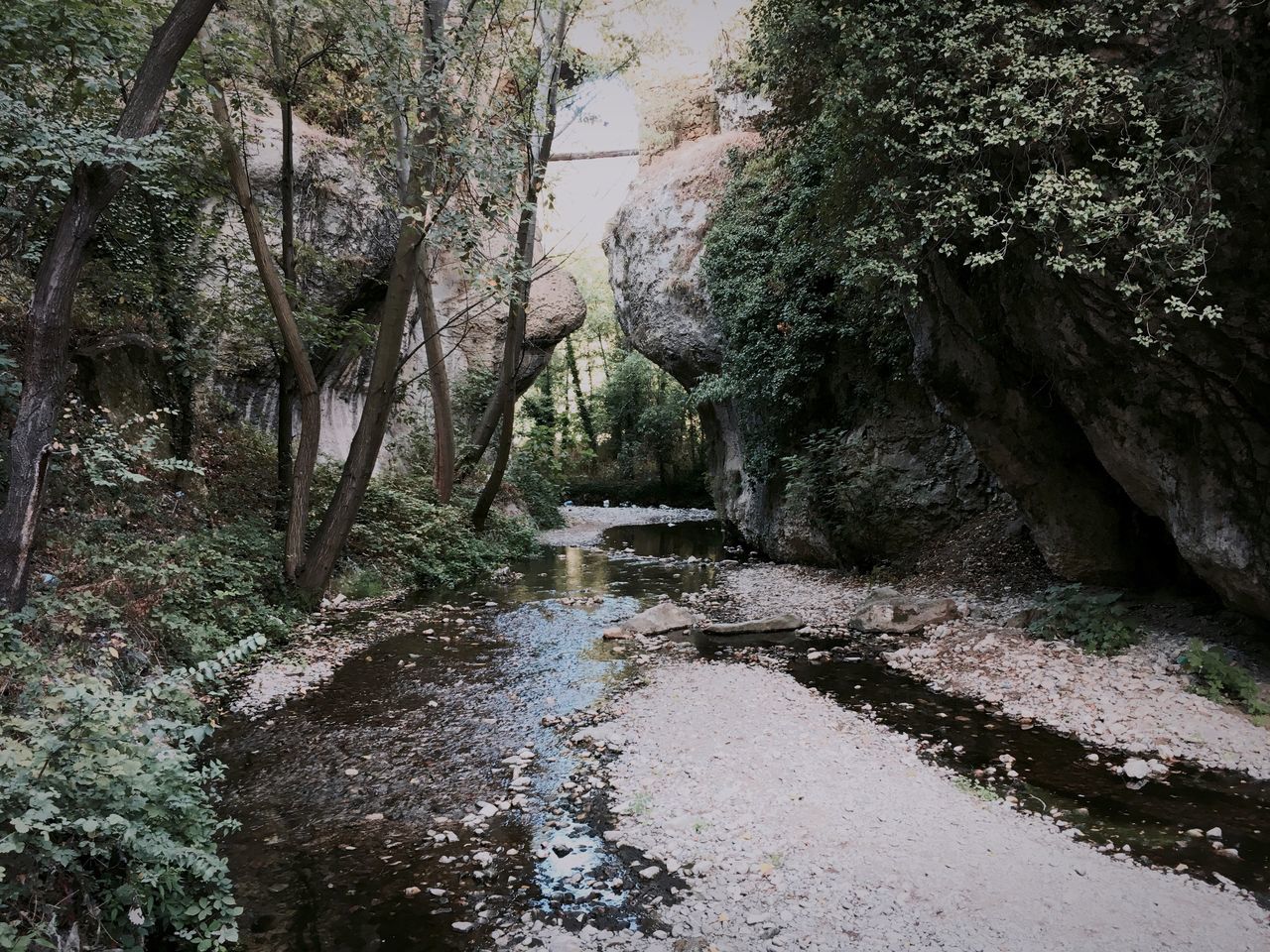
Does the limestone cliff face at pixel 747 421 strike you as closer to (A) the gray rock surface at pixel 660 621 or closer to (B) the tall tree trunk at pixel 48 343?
(A) the gray rock surface at pixel 660 621

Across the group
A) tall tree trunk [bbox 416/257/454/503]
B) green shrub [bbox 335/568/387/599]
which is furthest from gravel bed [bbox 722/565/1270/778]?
tall tree trunk [bbox 416/257/454/503]

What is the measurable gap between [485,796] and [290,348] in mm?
7541

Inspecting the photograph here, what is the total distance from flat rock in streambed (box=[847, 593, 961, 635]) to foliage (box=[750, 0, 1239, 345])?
4.38 m

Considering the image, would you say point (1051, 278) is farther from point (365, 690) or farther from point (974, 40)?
point (365, 690)

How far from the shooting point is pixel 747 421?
15.5 m

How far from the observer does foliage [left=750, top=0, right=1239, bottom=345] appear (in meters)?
5.66

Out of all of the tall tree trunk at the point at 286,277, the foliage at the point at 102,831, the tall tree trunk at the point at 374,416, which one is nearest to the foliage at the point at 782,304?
the tall tree trunk at the point at 374,416

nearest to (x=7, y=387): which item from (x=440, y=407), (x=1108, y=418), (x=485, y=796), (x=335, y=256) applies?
(x=485, y=796)

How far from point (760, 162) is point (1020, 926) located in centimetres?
1548

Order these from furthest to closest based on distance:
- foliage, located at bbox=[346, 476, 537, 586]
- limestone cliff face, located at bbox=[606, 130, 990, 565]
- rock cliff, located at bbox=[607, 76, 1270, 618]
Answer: foliage, located at bbox=[346, 476, 537, 586], limestone cliff face, located at bbox=[606, 130, 990, 565], rock cliff, located at bbox=[607, 76, 1270, 618]

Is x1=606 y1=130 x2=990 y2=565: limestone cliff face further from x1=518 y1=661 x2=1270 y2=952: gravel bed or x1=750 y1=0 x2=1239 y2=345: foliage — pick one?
x1=518 y1=661 x2=1270 y2=952: gravel bed

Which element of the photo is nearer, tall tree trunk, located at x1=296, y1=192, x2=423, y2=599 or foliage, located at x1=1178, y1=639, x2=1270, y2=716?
foliage, located at x1=1178, y1=639, x2=1270, y2=716

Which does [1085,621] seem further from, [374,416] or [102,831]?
[374,416]

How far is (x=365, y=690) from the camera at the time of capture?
721cm
